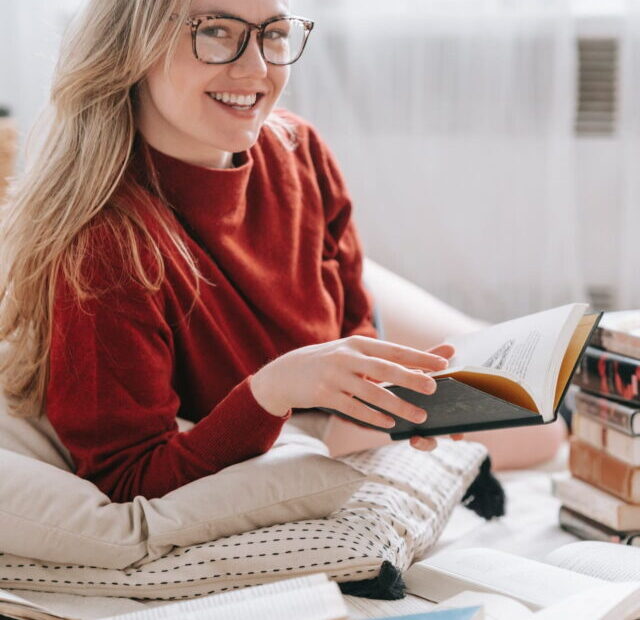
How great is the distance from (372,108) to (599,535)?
1333 mm

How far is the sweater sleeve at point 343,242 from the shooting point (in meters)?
1.39

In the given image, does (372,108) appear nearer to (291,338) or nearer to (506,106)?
(506,106)

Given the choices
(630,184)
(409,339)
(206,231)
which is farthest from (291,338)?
(630,184)

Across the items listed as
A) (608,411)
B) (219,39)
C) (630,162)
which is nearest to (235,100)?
(219,39)

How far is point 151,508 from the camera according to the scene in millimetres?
998

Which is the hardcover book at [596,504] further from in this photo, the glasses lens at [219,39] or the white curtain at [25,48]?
the white curtain at [25,48]

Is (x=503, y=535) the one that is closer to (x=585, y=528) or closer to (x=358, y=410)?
(x=585, y=528)

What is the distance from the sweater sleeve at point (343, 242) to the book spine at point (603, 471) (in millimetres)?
323

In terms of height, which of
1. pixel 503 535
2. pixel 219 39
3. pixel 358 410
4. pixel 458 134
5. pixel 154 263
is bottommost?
pixel 503 535

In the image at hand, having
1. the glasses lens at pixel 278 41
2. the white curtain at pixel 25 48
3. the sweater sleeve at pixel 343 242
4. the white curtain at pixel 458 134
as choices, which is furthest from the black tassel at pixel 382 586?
the white curtain at pixel 25 48

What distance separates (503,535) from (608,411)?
212 mm

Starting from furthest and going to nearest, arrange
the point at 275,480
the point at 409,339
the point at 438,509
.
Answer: the point at 409,339
the point at 438,509
the point at 275,480

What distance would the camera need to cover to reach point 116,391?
1048 mm

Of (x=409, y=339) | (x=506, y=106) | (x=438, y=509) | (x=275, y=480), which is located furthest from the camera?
(x=506, y=106)
